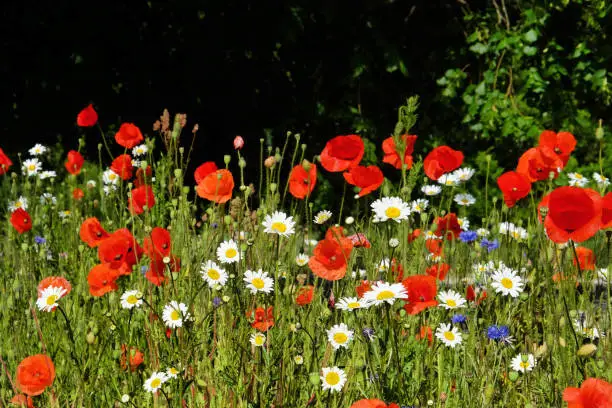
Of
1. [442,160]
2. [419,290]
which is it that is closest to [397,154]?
[442,160]

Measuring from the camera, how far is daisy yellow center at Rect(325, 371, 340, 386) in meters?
1.69

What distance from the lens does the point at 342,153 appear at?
2.29 m

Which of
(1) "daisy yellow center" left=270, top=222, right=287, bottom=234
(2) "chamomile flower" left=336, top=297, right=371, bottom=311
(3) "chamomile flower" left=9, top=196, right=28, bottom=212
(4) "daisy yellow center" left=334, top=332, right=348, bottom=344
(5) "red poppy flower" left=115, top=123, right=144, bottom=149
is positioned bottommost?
(4) "daisy yellow center" left=334, top=332, right=348, bottom=344

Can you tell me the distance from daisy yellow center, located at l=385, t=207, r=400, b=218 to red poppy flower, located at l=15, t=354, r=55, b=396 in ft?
2.93

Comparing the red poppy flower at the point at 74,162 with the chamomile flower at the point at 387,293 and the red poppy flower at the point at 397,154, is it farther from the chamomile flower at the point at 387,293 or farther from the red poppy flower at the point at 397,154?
the chamomile flower at the point at 387,293

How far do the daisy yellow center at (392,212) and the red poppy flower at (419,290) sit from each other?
0.17 meters

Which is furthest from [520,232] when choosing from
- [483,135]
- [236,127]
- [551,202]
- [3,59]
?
[3,59]

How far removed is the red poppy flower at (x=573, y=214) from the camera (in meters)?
1.65

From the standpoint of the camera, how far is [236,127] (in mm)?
4855

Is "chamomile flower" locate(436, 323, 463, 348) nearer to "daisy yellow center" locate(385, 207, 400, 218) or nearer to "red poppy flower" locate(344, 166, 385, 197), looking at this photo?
"daisy yellow center" locate(385, 207, 400, 218)

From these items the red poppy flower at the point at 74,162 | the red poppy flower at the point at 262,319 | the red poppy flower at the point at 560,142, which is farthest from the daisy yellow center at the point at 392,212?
the red poppy flower at the point at 74,162

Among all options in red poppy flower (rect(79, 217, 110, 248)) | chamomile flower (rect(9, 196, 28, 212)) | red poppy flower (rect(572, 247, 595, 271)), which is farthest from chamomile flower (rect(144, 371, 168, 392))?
chamomile flower (rect(9, 196, 28, 212))

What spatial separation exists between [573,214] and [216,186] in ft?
3.54

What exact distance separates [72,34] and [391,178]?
2.35 metres
